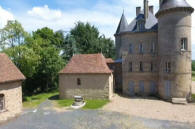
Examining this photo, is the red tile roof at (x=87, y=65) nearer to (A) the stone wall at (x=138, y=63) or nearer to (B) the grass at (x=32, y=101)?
(A) the stone wall at (x=138, y=63)

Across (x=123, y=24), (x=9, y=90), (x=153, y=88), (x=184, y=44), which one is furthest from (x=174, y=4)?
(x=9, y=90)

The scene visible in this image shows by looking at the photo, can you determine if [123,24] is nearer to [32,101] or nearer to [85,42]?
[85,42]

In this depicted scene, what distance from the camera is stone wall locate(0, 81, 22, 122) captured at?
41.0 feet

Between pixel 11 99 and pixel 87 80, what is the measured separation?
9.58 m

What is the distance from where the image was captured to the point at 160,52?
20281 millimetres

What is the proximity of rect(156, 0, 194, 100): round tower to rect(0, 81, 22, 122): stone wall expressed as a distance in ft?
64.4

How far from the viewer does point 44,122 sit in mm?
11805

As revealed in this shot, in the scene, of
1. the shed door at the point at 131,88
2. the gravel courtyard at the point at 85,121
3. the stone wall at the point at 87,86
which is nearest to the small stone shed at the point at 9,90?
the gravel courtyard at the point at 85,121

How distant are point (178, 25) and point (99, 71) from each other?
12.9m

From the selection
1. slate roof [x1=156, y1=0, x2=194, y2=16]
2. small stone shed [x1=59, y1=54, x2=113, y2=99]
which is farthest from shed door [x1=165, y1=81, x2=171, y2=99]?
slate roof [x1=156, y1=0, x2=194, y2=16]

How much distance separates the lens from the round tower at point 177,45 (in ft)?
59.7

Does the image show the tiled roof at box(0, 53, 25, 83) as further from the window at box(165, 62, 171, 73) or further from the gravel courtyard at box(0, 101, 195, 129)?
the window at box(165, 62, 171, 73)

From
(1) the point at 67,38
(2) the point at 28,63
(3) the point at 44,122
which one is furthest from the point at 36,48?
(1) the point at 67,38

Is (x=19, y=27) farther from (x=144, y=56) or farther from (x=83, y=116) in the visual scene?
(x=144, y=56)
